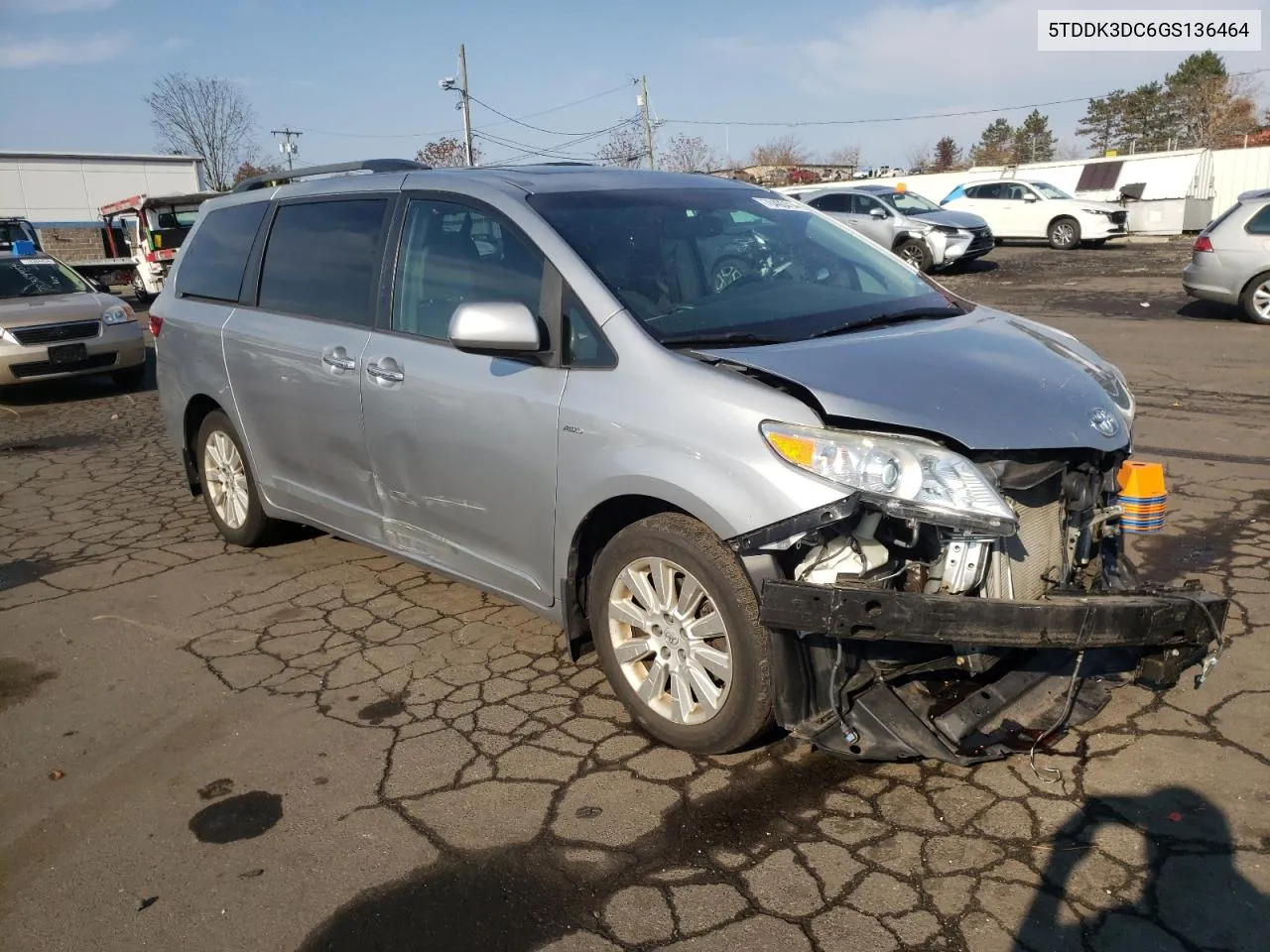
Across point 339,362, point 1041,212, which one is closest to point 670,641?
point 339,362

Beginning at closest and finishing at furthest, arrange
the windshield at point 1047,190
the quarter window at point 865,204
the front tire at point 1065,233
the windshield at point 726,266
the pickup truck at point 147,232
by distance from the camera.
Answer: the windshield at point 726,266
the quarter window at point 865,204
the pickup truck at point 147,232
the front tire at point 1065,233
the windshield at point 1047,190

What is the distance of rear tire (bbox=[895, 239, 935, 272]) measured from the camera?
20.4m

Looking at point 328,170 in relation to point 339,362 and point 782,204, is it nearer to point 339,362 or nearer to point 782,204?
point 339,362

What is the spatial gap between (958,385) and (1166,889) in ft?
4.89

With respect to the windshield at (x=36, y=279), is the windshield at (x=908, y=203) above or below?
above

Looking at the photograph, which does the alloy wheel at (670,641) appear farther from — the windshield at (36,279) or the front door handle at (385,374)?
the windshield at (36,279)

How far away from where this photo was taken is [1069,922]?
2.55m

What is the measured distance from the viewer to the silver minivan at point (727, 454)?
2.91 metres

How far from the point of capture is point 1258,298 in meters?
12.1

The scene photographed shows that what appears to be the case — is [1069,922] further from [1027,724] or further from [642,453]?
[642,453]

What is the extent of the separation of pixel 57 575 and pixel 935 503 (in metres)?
4.82

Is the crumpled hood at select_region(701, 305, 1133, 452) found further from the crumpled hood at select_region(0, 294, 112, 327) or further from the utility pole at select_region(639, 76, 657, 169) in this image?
the utility pole at select_region(639, 76, 657, 169)

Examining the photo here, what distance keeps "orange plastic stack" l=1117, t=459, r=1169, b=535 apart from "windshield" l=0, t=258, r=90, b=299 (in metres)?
11.7

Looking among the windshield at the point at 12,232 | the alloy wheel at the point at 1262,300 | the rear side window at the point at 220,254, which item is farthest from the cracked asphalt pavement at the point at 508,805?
the windshield at the point at 12,232
